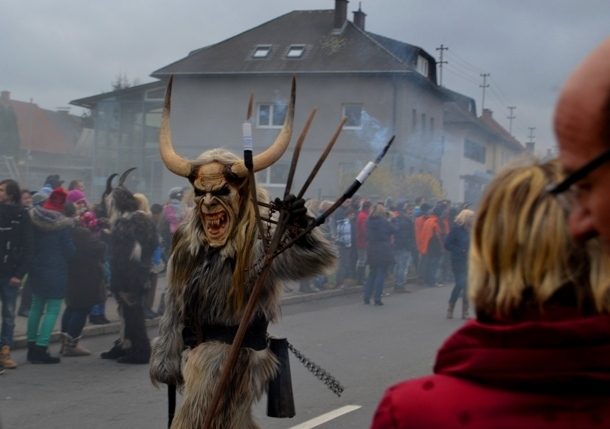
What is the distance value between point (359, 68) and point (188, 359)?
2405cm

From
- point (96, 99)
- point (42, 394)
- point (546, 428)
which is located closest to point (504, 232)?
point (546, 428)

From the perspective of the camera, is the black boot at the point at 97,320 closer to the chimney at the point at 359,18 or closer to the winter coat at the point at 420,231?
the winter coat at the point at 420,231

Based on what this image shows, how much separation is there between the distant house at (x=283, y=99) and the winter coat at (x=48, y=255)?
16327 mm

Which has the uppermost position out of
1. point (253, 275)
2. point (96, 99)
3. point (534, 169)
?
point (96, 99)

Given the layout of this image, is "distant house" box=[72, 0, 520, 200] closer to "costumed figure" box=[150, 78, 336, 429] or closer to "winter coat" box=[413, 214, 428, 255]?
"winter coat" box=[413, 214, 428, 255]

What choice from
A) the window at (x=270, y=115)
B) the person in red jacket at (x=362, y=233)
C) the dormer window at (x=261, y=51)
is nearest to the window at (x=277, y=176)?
the window at (x=270, y=115)

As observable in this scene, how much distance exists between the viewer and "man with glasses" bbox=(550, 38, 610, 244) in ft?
4.35

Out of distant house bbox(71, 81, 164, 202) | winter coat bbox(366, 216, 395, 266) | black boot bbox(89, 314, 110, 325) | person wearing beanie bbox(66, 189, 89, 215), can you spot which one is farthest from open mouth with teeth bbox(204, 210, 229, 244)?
distant house bbox(71, 81, 164, 202)

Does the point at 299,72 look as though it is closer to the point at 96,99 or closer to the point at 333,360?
the point at 96,99

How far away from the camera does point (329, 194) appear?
27219 mm

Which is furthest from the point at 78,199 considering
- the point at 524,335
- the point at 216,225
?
the point at 524,335

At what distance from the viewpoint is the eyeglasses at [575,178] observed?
1334 millimetres

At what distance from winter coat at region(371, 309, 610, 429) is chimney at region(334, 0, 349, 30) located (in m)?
24.2

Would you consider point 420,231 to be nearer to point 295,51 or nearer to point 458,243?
point 458,243
